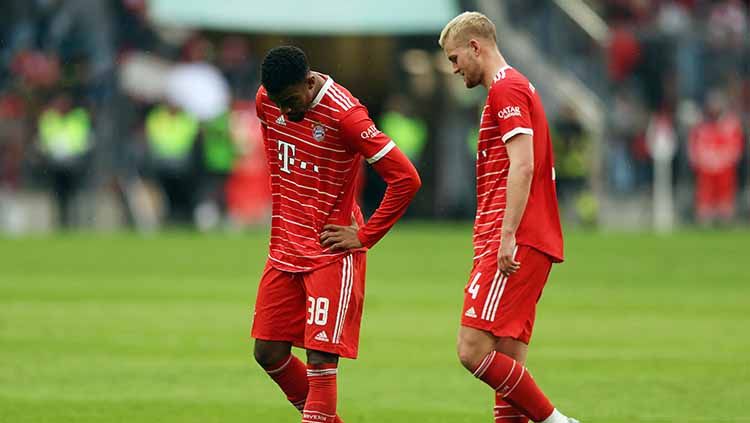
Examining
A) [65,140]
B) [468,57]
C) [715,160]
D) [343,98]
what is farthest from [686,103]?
[343,98]

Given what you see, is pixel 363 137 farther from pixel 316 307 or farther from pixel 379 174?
pixel 316 307

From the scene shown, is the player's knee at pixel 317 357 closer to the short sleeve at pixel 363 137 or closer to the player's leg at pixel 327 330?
the player's leg at pixel 327 330

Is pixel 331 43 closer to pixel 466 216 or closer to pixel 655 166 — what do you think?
pixel 466 216

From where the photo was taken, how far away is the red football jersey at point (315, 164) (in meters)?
7.90

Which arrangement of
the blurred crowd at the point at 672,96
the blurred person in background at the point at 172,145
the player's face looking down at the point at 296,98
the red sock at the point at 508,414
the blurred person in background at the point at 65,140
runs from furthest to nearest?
the blurred crowd at the point at 672,96, the blurred person in background at the point at 172,145, the blurred person in background at the point at 65,140, the red sock at the point at 508,414, the player's face looking down at the point at 296,98

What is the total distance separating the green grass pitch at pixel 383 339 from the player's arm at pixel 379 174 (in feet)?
6.86

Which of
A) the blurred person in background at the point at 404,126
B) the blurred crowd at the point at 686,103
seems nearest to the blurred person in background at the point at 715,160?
the blurred crowd at the point at 686,103

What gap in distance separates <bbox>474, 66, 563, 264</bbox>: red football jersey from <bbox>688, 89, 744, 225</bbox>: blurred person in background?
87.1 ft

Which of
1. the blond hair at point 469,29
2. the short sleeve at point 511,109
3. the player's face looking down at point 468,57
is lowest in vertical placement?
the short sleeve at point 511,109

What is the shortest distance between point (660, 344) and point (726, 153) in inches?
827

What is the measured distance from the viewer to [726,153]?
3416 centimetres

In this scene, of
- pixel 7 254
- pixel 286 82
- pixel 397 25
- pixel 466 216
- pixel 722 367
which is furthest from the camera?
pixel 466 216

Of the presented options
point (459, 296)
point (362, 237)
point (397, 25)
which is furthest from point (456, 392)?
point (397, 25)

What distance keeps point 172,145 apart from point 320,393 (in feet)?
83.6
